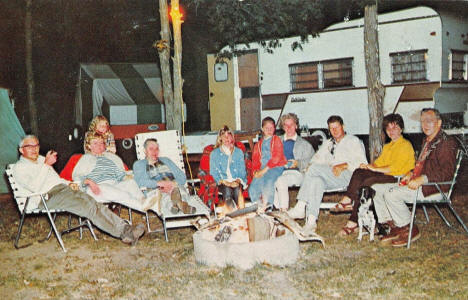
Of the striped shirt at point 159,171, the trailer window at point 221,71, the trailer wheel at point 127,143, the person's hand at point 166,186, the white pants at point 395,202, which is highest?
the trailer window at point 221,71

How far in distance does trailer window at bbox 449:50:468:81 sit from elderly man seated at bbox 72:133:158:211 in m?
5.76

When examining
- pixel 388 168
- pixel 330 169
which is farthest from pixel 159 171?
pixel 388 168

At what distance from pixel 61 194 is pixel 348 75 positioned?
5903 millimetres

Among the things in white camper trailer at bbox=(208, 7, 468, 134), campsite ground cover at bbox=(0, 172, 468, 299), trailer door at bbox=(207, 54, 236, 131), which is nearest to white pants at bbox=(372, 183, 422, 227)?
campsite ground cover at bbox=(0, 172, 468, 299)

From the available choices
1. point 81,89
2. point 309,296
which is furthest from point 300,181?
point 81,89

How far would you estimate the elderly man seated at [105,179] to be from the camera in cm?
486

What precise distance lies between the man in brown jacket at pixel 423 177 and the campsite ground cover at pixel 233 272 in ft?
0.69

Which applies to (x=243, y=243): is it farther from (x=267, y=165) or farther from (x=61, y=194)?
(x=61, y=194)

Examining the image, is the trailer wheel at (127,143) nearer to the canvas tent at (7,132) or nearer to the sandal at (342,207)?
the canvas tent at (7,132)

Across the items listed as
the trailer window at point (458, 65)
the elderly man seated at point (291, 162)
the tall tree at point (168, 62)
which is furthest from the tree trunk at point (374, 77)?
the tall tree at point (168, 62)

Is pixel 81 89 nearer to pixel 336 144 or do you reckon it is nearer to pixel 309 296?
pixel 336 144

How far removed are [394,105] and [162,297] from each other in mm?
6189

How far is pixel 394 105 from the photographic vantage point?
833 cm

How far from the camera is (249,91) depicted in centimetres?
1035
